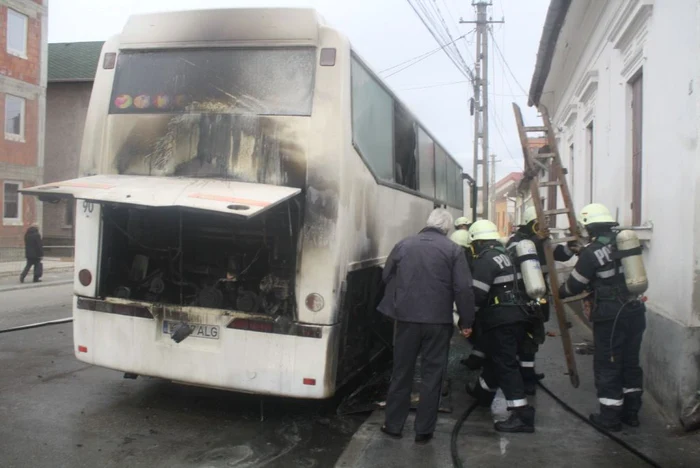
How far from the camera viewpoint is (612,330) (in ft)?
16.8

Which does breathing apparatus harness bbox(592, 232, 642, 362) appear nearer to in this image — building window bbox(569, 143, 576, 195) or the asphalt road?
the asphalt road

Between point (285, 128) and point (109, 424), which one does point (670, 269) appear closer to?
point (285, 128)

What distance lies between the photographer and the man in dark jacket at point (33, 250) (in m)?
16.8

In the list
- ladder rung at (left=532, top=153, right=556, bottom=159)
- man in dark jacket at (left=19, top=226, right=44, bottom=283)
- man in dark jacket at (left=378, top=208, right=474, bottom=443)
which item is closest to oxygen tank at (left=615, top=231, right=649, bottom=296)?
ladder rung at (left=532, top=153, right=556, bottom=159)

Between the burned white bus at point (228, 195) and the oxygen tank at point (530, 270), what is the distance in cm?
141

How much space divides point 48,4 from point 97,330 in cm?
2412

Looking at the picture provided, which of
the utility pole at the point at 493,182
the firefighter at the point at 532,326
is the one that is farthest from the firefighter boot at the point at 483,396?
the utility pole at the point at 493,182

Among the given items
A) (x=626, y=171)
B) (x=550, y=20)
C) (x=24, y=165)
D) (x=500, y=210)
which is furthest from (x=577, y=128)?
(x=500, y=210)

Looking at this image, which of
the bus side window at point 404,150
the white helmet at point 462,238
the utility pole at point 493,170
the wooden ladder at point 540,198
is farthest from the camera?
the utility pole at point 493,170

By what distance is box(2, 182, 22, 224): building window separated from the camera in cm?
2367

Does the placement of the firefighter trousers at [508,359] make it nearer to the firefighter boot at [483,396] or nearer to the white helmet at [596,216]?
the firefighter boot at [483,396]

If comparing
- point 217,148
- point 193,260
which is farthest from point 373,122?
point 193,260

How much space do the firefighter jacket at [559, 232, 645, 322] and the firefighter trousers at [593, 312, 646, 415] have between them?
0.07 meters

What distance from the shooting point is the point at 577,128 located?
12.5 metres
